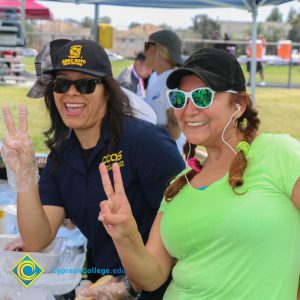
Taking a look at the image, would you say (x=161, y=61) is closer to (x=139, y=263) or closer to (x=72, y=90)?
(x=72, y=90)

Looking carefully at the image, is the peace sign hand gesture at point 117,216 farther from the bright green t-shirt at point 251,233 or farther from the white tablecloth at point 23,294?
the white tablecloth at point 23,294

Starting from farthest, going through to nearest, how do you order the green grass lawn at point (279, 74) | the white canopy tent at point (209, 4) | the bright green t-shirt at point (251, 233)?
the green grass lawn at point (279, 74), the white canopy tent at point (209, 4), the bright green t-shirt at point (251, 233)

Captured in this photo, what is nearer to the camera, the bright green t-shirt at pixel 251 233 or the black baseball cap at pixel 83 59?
the bright green t-shirt at pixel 251 233

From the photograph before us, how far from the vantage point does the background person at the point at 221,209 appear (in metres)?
1.34

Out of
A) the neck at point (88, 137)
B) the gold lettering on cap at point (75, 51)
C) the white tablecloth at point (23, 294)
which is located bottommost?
the white tablecloth at point (23, 294)

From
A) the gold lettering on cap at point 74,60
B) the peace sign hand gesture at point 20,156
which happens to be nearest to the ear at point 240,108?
the gold lettering on cap at point 74,60

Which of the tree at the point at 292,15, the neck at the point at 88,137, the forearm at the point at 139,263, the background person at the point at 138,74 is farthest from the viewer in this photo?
the tree at the point at 292,15

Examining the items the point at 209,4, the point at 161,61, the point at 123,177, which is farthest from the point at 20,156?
the point at 209,4

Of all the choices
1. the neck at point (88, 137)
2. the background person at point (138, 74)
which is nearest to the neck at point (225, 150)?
the neck at point (88, 137)

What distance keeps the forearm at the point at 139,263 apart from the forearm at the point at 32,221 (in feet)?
1.56

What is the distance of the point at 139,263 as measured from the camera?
1.47 m

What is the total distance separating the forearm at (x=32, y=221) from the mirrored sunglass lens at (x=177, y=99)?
626 mm

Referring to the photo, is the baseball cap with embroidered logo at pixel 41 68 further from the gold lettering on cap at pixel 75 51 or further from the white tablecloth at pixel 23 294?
the white tablecloth at pixel 23 294

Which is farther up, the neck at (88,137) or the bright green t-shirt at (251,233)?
the neck at (88,137)
